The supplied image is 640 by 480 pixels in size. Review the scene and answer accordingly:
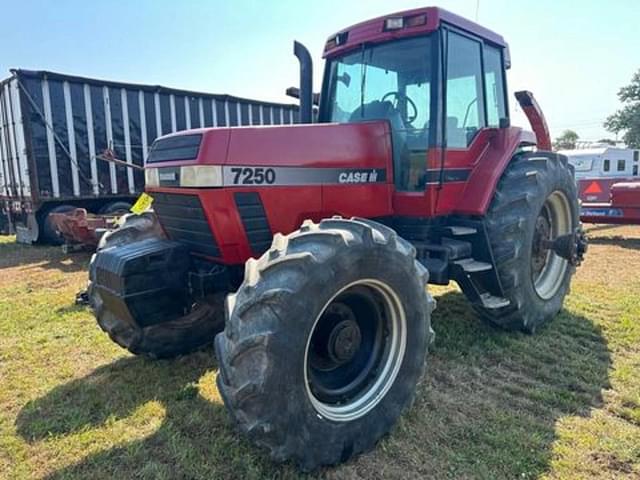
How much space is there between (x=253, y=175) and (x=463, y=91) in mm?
2108

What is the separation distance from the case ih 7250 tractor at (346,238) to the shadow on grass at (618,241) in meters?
5.37

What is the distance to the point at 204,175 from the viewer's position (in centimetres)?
276

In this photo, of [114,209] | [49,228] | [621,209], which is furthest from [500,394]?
[49,228]

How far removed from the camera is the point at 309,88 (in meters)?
3.85

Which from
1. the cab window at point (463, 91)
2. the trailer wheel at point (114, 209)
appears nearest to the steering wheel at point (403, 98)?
the cab window at point (463, 91)

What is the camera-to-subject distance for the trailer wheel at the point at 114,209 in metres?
9.96

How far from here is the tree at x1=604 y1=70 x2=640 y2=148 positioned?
4328cm

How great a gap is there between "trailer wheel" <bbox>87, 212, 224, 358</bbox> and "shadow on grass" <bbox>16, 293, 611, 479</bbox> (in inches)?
6.0

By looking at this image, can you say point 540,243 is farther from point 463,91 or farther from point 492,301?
point 463,91

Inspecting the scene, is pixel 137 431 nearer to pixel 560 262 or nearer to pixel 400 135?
pixel 400 135

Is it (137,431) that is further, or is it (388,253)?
(137,431)

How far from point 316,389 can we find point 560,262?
333cm

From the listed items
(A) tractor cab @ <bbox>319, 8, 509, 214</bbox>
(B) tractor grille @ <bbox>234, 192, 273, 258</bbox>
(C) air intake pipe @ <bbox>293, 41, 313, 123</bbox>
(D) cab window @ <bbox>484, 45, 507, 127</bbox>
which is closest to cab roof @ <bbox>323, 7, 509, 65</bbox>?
(A) tractor cab @ <bbox>319, 8, 509, 214</bbox>

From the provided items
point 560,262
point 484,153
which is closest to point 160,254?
point 484,153
